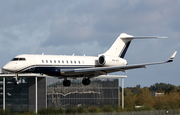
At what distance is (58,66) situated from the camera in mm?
36281

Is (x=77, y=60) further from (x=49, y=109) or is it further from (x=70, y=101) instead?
(x=70, y=101)

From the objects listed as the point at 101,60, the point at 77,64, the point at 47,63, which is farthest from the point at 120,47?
the point at 47,63

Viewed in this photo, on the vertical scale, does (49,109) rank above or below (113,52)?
below

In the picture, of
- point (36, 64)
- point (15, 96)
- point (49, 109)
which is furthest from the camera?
point (15, 96)

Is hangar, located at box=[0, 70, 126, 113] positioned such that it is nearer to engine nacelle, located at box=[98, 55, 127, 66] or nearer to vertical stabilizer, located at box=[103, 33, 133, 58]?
vertical stabilizer, located at box=[103, 33, 133, 58]

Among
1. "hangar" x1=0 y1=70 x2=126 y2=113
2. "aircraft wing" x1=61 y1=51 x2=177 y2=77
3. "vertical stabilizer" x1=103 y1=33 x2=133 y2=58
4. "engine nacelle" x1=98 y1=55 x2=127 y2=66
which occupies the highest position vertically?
"vertical stabilizer" x1=103 y1=33 x2=133 y2=58

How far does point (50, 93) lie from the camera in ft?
202

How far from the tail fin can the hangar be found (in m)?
21.2

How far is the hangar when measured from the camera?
2319 inches

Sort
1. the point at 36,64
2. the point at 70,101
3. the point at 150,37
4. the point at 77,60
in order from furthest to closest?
the point at 70,101 < the point at 150,37 < the point at 77,60 < the point at 36,64

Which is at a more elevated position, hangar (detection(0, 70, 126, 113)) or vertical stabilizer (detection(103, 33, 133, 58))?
vertical stabilizer (detection(103, 33, 133, 58))

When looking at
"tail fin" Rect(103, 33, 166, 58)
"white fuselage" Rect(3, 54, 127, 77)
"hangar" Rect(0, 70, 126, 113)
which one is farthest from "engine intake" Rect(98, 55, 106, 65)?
"hangar" Rect(0, 70, 126, 113)

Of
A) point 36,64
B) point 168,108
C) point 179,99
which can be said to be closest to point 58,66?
point 36,64

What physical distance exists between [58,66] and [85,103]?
2858 centimetres
